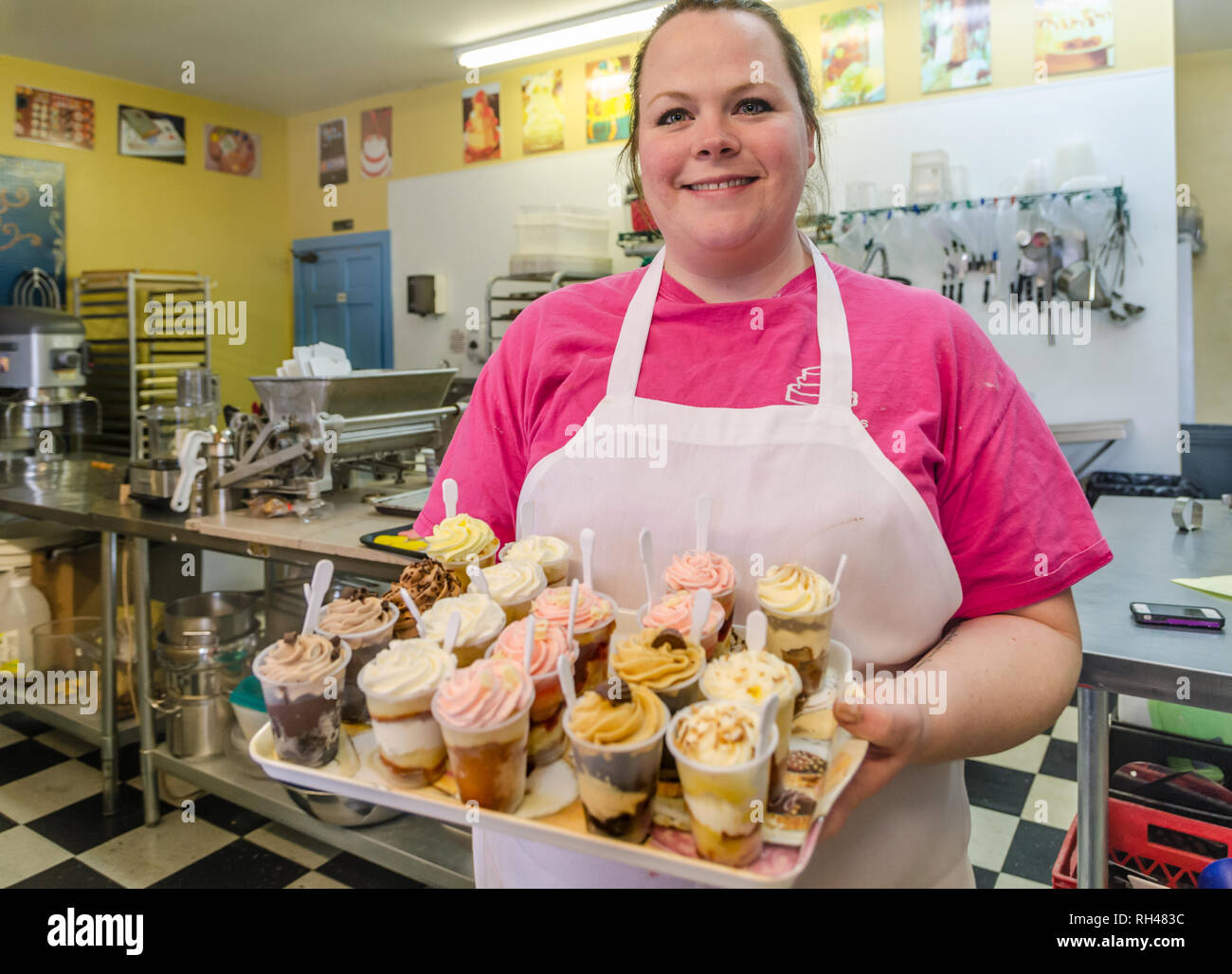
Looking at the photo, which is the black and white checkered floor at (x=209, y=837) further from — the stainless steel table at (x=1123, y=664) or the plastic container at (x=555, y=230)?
the plastic container at (x=555, y=230)

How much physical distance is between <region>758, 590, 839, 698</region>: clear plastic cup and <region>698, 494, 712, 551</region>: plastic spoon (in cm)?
13

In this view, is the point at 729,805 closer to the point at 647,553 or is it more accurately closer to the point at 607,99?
the point at 647,553

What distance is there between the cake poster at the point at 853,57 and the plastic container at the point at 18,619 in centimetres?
467

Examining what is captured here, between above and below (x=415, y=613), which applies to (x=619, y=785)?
below

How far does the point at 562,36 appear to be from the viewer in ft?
18.4

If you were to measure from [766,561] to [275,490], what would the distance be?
88.4 inches

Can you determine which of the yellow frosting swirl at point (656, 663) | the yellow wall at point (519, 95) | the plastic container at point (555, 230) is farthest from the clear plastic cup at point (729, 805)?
the plastic container at point (555, 230)

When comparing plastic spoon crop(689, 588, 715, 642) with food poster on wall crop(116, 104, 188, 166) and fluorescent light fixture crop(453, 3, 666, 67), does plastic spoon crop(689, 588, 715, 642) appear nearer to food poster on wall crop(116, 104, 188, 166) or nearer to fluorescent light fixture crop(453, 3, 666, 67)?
fluorescent light fixture crop(453, 3, 666, 67)

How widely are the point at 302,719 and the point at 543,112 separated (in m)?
6.12

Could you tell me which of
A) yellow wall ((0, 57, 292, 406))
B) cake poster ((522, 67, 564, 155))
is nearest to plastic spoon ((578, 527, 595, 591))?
cake poster ((522, 67, 564, 155))

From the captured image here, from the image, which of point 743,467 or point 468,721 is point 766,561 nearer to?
point 743,467

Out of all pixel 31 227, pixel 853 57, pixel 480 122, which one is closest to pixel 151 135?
pixel 31 227

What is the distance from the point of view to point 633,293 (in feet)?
4.95

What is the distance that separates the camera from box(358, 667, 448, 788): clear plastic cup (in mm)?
1141
